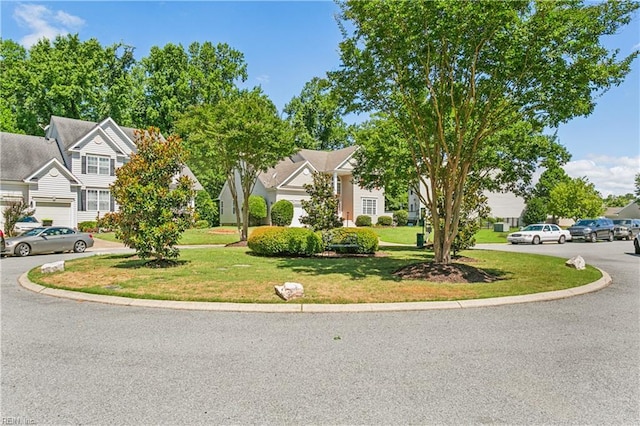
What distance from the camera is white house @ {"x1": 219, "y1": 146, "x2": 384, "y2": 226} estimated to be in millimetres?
35125

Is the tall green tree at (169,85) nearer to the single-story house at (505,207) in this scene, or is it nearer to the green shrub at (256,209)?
the green shrub at (256,209)

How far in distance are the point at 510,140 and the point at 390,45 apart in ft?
27.2

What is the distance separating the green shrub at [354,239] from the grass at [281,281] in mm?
3317

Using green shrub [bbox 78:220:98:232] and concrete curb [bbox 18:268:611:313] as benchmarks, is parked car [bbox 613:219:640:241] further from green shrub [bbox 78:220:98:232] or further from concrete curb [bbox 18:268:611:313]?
green shrub [bbox 78:220:98:232]

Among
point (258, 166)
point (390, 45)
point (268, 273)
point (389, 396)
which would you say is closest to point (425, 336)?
point (389, 396)

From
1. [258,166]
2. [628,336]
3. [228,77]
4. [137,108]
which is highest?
[228,77]

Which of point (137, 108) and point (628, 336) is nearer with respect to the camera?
point (628, 336)

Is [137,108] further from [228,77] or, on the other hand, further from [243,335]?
[243,335]

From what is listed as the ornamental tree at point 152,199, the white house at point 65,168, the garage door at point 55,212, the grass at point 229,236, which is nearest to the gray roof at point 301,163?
the grass at point 229,236

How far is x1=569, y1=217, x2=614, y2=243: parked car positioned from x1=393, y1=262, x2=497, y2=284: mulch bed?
26.1m

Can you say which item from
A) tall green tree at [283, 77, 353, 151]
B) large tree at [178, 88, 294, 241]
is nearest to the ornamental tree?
large tree at [178, 88, 294, 241]

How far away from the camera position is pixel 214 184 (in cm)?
4994

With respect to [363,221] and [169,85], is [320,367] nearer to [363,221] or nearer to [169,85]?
[363,221]

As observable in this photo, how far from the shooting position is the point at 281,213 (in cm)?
3288
